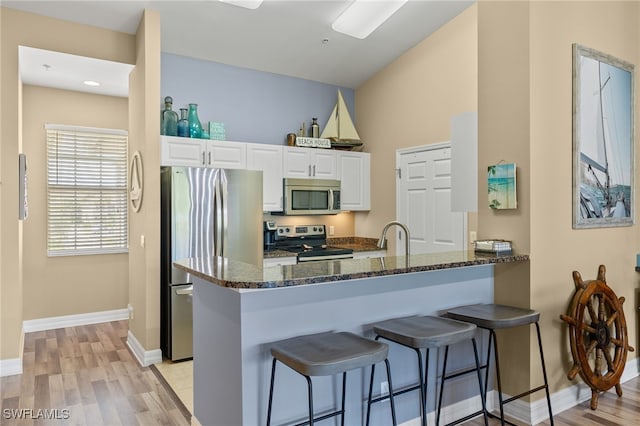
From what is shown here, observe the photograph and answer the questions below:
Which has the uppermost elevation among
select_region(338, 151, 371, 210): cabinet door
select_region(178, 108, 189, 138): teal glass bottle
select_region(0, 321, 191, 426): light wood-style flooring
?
select_region(178, 108, 189, 138): teal glass bottle

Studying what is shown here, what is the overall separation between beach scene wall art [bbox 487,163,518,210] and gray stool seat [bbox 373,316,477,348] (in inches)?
36.2

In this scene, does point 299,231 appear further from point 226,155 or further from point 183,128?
point 183,128

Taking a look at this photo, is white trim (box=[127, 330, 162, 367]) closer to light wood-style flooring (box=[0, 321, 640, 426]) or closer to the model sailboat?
light wood-style flooring (box=[0, 321, 640, 426])

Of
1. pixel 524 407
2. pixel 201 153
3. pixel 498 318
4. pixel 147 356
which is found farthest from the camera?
pixel 201 153

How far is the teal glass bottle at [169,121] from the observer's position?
4.04 m

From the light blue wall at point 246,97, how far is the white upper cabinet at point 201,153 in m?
0.46

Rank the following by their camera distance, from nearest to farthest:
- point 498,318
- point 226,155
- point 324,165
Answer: point 498,318
point 226,155
point 324,165

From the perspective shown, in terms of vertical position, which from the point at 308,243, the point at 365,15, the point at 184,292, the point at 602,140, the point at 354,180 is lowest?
the point at 184,292

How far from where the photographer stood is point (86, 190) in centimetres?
497

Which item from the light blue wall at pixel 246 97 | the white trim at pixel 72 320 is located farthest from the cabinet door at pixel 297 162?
the white trim at pixel 72 320

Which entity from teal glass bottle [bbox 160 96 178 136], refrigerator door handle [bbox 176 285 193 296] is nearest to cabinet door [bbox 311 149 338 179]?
Answer: teal glass bottle [bbox 160 96 178 136]

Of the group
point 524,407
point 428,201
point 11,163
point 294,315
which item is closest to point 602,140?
point 428,201

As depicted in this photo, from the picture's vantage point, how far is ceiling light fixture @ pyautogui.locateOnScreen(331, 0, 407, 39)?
10.7ft

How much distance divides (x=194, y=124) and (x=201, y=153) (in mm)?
307
